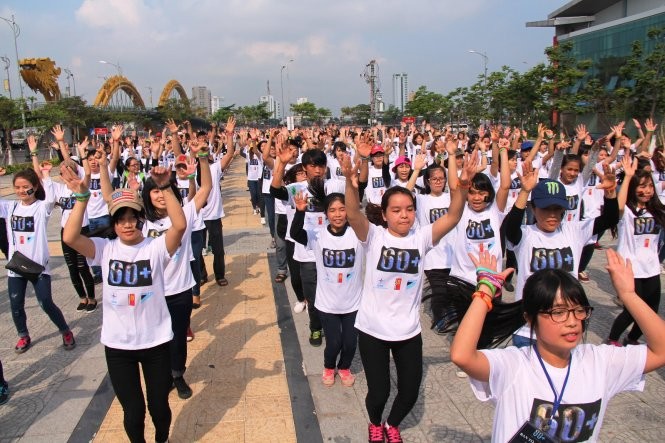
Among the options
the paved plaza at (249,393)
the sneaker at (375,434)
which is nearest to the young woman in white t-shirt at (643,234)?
the paved plaza at (249,393)

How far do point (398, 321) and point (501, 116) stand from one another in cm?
3462

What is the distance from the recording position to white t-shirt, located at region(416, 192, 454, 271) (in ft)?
17.0

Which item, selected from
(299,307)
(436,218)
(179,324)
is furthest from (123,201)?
(436,218)

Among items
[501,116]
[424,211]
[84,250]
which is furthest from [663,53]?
[84,250]

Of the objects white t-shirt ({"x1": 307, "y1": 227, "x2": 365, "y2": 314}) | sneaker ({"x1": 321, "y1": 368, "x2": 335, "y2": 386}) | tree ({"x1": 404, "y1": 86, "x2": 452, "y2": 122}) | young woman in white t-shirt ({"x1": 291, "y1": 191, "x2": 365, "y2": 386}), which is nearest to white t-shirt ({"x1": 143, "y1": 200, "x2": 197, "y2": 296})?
young woman in white t-shirt ({"x1": 291, "y1": 191, "x2": 365, "y2": 386})

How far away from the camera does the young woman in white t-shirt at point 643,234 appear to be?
4445 millimetres

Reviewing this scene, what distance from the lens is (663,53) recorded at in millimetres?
25219

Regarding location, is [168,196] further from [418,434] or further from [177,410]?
[418,434]

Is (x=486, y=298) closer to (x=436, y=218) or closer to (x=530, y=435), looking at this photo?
(x=530, y=435)

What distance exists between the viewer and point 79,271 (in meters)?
6.17

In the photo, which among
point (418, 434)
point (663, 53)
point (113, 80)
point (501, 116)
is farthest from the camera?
point (113, 80)

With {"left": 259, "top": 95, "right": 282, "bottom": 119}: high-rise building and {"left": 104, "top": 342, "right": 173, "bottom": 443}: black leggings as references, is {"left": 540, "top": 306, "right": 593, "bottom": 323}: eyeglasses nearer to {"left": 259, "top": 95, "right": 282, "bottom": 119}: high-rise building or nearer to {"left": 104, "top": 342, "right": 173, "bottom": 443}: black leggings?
{"left": 104, "top": 342, "right": 173, "bottom": 443}: black leggings

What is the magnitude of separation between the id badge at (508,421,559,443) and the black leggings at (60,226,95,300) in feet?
18.4

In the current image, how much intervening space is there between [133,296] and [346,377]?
2.03 meters
